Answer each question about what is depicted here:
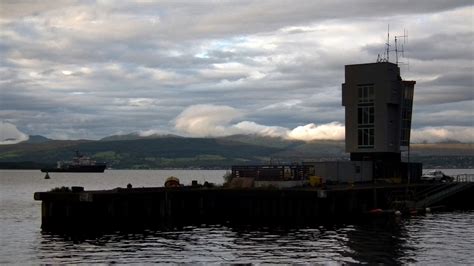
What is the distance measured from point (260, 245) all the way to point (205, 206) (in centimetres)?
2605

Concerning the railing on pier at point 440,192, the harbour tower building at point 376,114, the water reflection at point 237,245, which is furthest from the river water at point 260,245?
the harbour tower building at point 376,114

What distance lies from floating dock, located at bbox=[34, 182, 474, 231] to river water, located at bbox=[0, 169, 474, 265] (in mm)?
4210

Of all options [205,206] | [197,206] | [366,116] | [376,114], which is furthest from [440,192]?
[197,206]

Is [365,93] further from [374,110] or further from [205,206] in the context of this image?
[205,206]

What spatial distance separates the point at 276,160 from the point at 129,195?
44.7 meters

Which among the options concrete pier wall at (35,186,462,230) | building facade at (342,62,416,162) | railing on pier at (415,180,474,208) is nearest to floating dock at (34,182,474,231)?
concrete pier wall at (35,186,462,230)

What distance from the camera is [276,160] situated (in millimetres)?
112312

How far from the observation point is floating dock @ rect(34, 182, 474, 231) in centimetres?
6975

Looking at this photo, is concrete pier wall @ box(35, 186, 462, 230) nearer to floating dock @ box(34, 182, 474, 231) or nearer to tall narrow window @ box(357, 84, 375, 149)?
floating dock @ box(34, 182, 474, 231)

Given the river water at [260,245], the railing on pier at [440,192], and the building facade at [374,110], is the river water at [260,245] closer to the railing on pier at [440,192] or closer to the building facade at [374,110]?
the railing on pier at [440,192]

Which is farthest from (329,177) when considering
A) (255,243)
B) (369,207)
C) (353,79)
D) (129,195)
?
(255,243)

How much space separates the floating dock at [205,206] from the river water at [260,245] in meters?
4.21

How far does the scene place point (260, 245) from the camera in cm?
5456

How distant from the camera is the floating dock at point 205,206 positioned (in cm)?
6975
